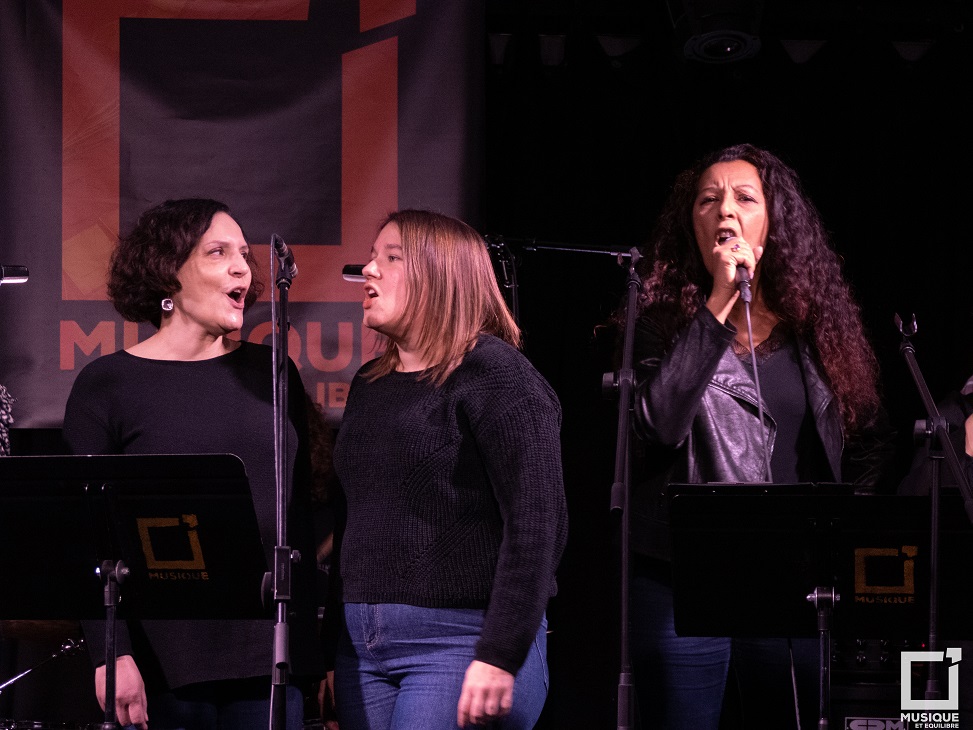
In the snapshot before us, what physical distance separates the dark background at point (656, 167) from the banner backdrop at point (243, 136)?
472 millimetres

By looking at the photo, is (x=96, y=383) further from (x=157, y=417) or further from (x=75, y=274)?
(x=75, y=274)

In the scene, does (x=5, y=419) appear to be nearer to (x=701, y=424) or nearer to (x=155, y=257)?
(x=155, y=257)

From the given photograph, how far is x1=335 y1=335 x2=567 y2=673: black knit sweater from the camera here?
6.84 ft

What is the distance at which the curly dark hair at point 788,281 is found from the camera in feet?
9.29

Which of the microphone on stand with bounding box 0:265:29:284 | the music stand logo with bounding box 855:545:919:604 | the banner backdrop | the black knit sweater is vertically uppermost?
the banner backdrop

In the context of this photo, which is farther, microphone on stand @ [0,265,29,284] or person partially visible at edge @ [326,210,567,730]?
microphone on stand @ [0,265,29,284]

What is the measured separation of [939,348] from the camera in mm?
4297

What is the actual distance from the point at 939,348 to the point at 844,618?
2.27 m

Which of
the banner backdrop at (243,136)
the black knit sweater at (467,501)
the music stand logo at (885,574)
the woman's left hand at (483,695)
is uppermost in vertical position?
the banner backdrop at (243,136)

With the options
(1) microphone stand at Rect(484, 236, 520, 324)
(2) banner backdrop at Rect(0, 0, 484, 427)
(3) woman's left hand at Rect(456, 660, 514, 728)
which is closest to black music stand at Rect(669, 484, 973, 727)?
(3) woman's left hand at Rect(456, 660, 514, 728)

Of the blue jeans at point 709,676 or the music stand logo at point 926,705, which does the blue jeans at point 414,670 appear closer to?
the blue jeans at point 709,676

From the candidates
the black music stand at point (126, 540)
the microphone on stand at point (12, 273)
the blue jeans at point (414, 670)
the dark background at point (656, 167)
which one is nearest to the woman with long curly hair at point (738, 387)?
the blue jeans at point (414, 670)

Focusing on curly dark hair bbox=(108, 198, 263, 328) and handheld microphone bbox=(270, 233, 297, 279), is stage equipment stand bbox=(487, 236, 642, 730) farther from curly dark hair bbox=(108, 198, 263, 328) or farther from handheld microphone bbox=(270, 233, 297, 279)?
curly dark hair bbox=(108, 198, 263, 328)

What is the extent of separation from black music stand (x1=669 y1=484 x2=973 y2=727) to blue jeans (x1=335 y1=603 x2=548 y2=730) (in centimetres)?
42
